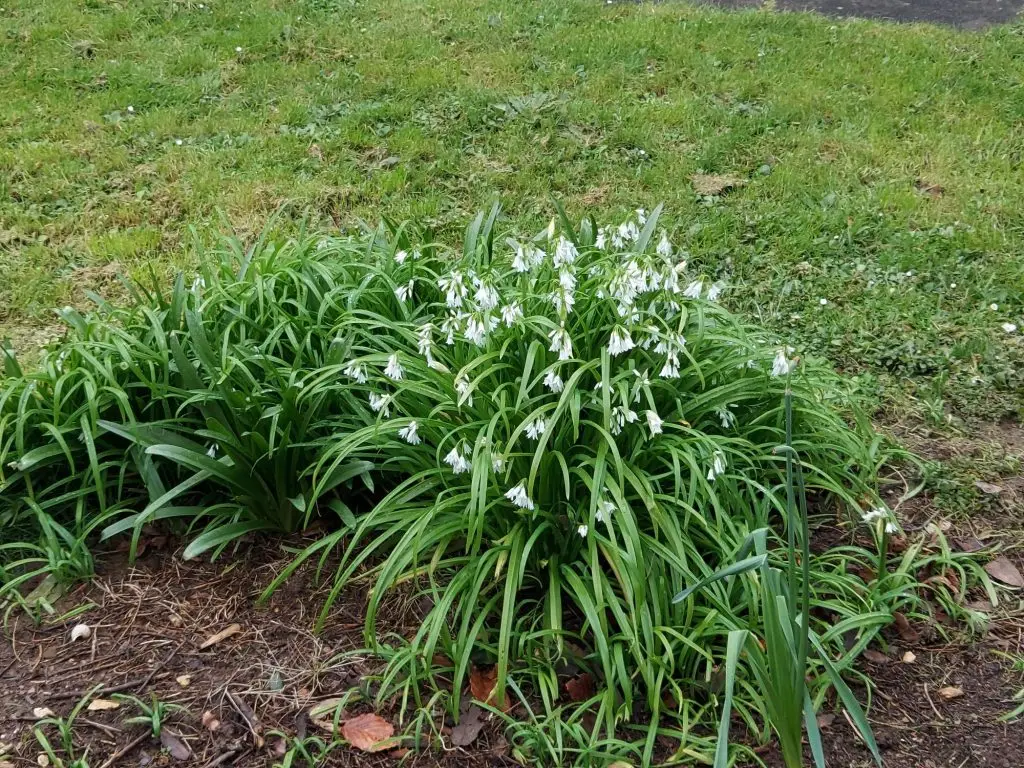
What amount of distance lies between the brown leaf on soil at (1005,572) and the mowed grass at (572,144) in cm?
86

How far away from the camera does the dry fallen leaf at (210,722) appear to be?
7.82ft

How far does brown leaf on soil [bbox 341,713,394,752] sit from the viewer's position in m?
2.32

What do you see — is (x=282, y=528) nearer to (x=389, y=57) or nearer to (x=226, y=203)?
(x=226, y=203)

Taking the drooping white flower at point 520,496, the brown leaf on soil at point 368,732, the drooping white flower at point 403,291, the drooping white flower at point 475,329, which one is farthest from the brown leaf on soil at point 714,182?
the brown leaf on soil at point 368,732

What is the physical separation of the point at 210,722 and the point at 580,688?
100cm

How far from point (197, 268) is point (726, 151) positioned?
3.29 metres

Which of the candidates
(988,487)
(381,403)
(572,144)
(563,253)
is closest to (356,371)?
(381,403)

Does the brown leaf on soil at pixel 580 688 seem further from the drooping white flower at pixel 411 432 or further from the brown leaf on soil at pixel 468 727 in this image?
the drooping white flower at pixel 411 432

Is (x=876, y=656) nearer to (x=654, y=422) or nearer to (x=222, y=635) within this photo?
A: (x=654, y=422)

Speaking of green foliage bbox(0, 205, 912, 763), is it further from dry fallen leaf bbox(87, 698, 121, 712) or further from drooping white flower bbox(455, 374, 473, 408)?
dry fallen leaf bbox(87, 698, 121, 712)

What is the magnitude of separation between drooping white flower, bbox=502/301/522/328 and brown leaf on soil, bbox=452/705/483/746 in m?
1.10

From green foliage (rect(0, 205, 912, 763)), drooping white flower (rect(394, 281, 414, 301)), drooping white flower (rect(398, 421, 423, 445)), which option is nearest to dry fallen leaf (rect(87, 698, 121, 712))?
green foliage (rect(0, 205, 912, 763))

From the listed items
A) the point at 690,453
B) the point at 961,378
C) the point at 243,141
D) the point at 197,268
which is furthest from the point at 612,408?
the point at 243,141

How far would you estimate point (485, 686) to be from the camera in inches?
97.7
